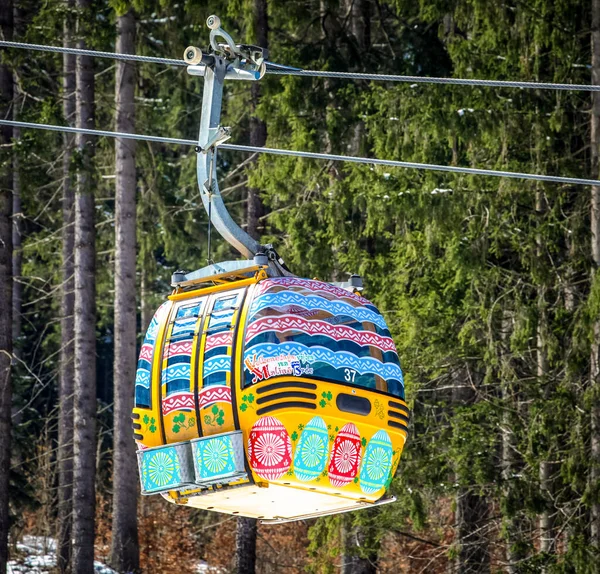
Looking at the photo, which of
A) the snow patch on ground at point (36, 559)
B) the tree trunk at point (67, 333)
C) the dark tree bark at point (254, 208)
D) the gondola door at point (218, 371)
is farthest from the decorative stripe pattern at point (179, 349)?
the tree trunk at point (67, 333)

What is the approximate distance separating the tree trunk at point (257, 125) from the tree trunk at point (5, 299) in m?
3.89

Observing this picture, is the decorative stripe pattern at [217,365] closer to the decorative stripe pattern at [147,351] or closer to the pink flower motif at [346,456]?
the decorative stripe pattern at [147,351]

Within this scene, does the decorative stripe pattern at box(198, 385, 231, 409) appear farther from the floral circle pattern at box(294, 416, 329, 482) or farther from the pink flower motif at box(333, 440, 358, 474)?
the pink flower motif at box(333, 440, 358, 474)

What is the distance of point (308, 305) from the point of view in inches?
451

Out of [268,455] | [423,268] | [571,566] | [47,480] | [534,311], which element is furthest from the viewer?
[47,480]

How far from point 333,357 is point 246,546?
422 inches

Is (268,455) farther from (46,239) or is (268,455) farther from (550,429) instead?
(46,239)

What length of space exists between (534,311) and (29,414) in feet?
65.2

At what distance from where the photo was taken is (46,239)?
29109 millimetres

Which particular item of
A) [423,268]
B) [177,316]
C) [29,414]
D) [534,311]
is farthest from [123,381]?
[29,414]

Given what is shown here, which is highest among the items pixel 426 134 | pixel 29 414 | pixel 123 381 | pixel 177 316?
pixel 426 134

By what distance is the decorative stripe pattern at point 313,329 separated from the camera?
1120cm

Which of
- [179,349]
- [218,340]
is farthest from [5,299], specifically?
[218,340]

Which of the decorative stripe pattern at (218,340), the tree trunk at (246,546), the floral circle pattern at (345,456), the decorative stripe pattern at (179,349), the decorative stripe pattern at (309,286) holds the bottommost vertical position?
the tree trunk at (246,546)
